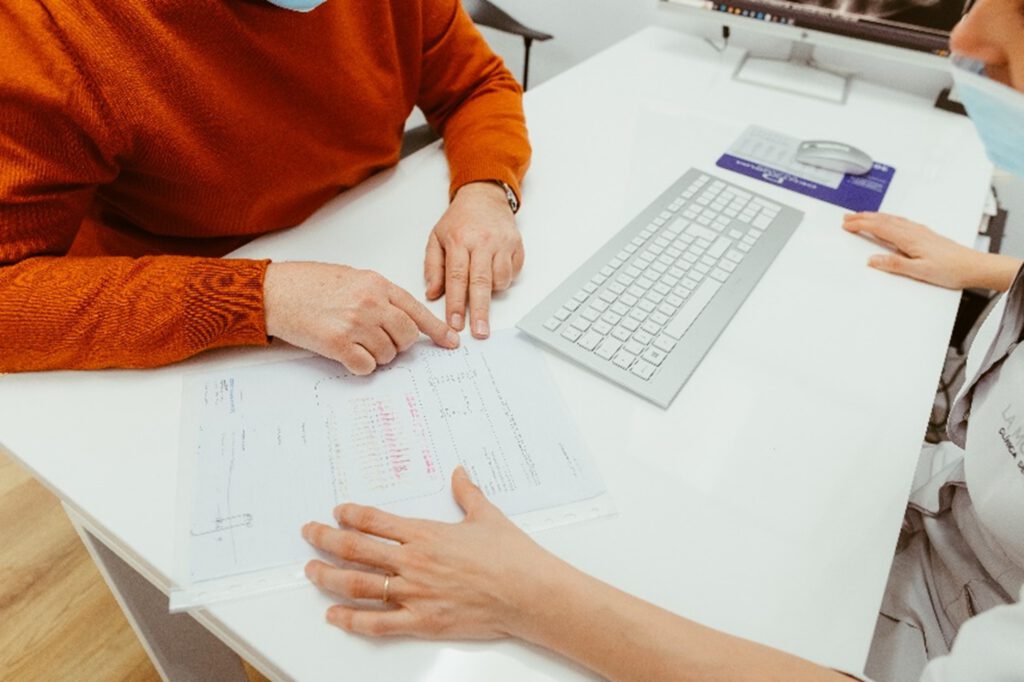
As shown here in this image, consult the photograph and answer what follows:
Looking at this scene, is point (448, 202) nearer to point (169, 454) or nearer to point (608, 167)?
point (608, 167)

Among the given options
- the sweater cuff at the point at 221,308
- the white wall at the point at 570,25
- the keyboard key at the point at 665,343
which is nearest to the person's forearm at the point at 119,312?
the sweater cuff at the point at 221,308

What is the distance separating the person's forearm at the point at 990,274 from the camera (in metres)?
0.88

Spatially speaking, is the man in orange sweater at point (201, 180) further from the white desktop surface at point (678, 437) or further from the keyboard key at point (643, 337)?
the keyboard key at point (643, 337)

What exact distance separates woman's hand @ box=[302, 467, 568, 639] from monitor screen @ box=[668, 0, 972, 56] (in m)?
1.22

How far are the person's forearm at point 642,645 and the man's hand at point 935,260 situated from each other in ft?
2.00

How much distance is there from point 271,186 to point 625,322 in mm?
508

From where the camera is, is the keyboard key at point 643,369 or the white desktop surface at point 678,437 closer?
the white desktop surface at point 678,437

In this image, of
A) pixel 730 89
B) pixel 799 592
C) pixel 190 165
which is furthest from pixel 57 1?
pixel 730 89

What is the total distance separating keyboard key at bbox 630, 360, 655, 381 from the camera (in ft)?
2.34

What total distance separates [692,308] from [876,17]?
877 mm

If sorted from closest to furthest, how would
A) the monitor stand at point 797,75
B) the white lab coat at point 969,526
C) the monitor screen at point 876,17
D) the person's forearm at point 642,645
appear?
the person's forearm at point 642,645 < the white lab coat at point 969,526 < the monitor screen at point 876,17 < the monitor stand at point 797,75

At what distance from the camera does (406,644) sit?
19.7 inches

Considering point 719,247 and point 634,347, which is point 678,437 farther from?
point 719,247

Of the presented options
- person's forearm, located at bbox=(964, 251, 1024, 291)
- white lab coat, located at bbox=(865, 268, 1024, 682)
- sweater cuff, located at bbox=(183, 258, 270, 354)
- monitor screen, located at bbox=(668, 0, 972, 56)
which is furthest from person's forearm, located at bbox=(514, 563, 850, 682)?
monitor screen, located at bbox=(668, 0, 972, 56)
